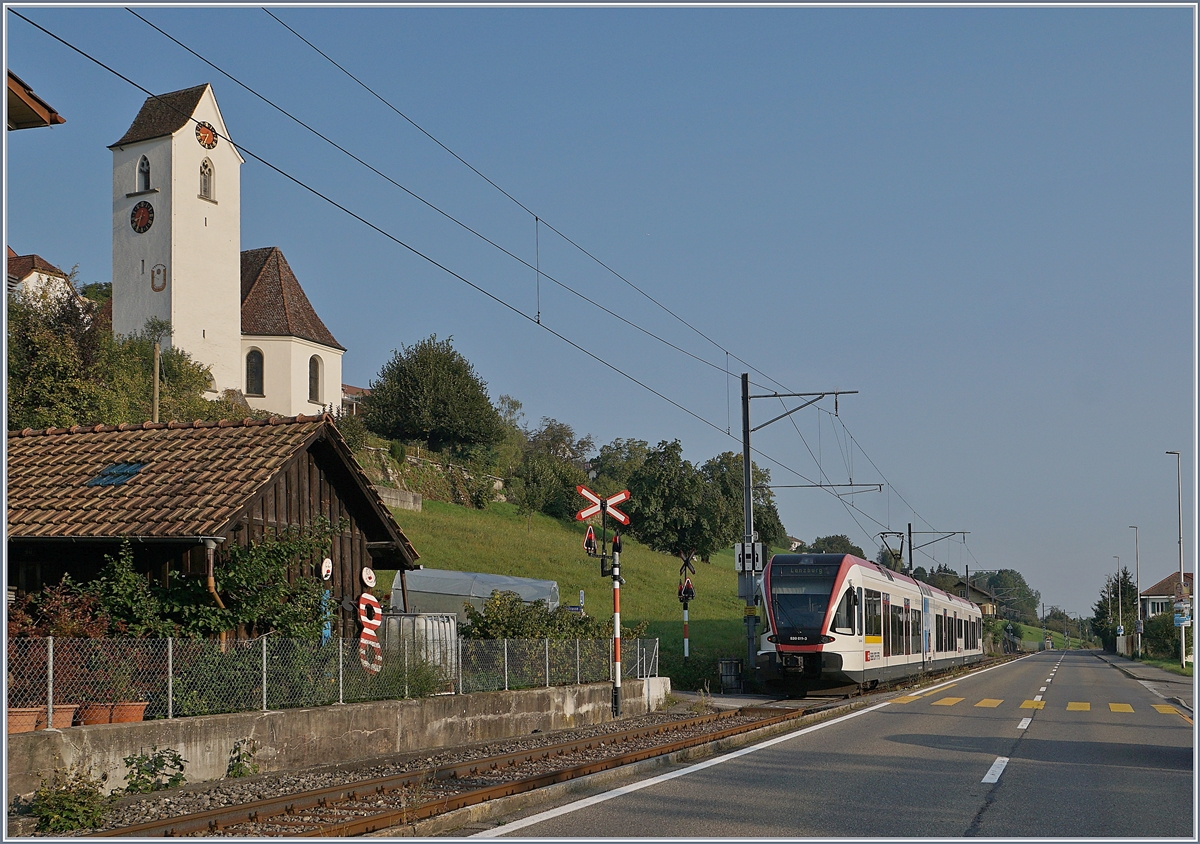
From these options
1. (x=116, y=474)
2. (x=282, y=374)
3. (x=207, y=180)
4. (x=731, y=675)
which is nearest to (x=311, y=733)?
(x=116, y=474)

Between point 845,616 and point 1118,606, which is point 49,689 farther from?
point 1118,606

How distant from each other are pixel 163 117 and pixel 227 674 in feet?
207

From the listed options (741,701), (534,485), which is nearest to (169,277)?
(534,485)

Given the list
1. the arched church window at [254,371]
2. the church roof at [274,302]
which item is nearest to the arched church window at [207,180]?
the church roof at [274,302]

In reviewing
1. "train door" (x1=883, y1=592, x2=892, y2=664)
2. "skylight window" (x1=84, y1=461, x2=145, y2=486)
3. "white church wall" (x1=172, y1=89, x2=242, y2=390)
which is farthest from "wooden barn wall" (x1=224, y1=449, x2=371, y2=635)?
"white church wall" (x1=172, y1=89, x2=242, y2=390)

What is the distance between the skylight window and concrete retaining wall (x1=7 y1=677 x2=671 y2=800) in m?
5.28

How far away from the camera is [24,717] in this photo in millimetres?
11219

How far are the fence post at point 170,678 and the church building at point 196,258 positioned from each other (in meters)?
58.3

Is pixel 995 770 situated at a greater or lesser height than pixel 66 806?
lesser

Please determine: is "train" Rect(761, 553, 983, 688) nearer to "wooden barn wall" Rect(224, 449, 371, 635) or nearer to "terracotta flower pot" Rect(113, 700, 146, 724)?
"wooden barn wall" Rect(224, 449, 371, 635)

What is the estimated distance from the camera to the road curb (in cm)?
945

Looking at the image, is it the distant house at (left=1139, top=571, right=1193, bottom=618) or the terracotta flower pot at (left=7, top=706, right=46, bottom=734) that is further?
the distant house at (left=1139, top=571, right=1193, bottom=618)

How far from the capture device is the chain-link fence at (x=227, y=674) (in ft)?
38.5

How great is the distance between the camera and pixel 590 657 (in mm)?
24000
